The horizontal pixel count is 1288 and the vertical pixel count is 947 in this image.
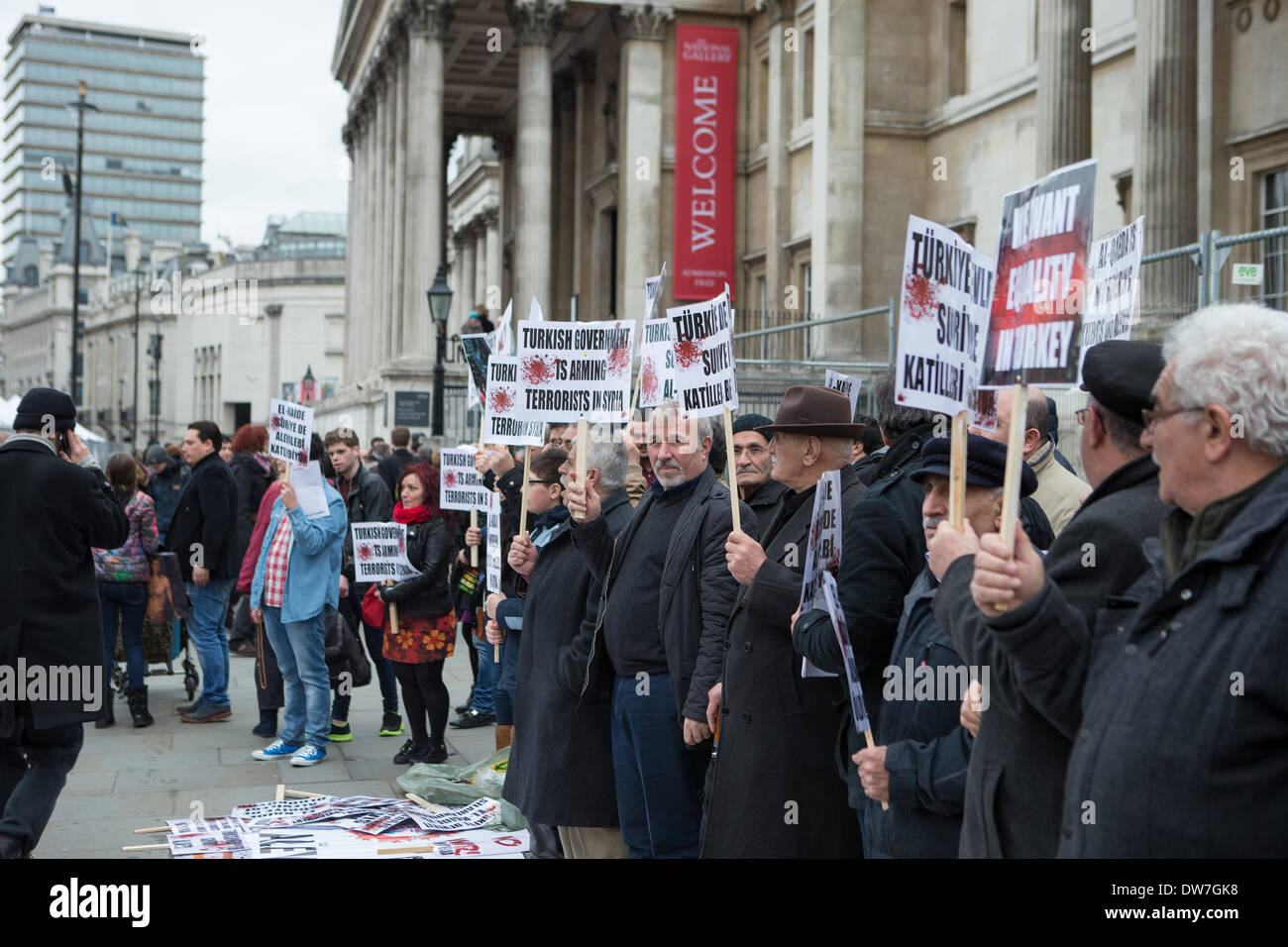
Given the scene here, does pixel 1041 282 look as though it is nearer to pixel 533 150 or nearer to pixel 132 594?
pixel 132 594

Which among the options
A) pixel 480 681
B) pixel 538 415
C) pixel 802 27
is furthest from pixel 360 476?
pixel 802 27

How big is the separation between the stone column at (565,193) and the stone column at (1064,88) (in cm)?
2159

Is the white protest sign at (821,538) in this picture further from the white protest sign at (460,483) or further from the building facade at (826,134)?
the building facade at (826,134)

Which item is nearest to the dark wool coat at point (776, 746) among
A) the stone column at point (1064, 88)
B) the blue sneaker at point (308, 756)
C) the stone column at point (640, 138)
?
the blue sneaker at point (308, 756)

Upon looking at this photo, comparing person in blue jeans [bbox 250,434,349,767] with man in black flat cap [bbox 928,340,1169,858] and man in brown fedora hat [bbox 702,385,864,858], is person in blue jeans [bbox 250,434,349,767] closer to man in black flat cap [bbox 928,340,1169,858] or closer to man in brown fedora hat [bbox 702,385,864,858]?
man in brown fedora hat [bbox 702,385,864,858]

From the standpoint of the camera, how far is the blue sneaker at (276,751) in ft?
32.6

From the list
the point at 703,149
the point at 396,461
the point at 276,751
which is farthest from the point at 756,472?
the point at 703,149

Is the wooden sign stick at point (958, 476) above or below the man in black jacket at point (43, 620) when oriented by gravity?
above

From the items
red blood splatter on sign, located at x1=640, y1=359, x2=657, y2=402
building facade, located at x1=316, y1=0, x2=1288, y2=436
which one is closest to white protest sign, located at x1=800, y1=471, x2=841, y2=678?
red blood splatter on sign, located at x1=640, y1=359, x2=657, y2=402

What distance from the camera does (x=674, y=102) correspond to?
3189 centimetres

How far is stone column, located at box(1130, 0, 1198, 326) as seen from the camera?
55.5ft

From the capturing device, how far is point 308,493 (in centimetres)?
966

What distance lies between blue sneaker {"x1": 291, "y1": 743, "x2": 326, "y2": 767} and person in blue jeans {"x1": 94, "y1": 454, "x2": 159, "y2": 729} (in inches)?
87.1
